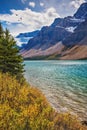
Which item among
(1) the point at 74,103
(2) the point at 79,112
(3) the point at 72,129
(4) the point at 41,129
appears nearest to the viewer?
(4) the point at 41,129

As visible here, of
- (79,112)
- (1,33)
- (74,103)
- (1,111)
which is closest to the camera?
(1,111)

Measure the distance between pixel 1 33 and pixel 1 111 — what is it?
2994 centimetres

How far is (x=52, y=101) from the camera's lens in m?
38.9

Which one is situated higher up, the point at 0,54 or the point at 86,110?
the point at 0,54

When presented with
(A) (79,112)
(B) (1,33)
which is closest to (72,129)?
(A) (79,112)

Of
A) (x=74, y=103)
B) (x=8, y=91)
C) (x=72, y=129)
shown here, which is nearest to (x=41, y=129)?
(x=72, y=129)

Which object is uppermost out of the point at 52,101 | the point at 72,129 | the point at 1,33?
the point at 1,33

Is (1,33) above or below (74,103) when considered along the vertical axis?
above

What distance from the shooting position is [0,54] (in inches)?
1251

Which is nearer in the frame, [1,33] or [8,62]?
[8,62]

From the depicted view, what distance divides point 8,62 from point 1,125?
2226cm

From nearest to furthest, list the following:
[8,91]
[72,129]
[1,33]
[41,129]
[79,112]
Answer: [41,129] < [72,129] < [8,91] < [79,112] < [1,33]

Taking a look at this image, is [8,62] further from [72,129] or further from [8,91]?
[72,129]

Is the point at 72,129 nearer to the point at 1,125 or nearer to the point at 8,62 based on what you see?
the point at 1,125
